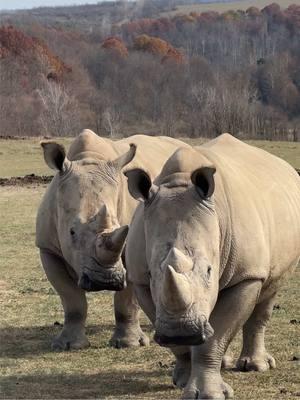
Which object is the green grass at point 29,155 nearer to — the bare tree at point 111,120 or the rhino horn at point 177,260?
the rhino horn at point 177,260

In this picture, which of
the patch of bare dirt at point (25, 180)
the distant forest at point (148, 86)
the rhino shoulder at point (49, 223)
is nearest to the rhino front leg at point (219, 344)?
the rhino shoulder at point (49, 223)

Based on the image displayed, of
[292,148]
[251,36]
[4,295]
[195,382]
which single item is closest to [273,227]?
[195,382]

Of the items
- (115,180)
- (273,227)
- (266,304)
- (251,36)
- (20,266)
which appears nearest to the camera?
(273,227)

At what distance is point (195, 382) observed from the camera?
5.62 meters

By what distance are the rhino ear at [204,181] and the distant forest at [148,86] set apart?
39.2m

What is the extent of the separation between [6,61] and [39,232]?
7097 centimetres

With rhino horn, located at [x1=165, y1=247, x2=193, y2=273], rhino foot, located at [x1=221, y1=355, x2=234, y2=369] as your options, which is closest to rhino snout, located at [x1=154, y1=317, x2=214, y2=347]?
rhino horn, located at [x1=165, y1=247, x2=193, y2=273]

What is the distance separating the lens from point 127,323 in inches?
304

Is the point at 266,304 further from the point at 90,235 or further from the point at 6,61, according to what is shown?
the point at 6,61

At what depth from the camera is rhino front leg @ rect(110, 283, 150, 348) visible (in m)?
7.67

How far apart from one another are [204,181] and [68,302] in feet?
9.11

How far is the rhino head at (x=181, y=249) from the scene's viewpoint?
189 inches

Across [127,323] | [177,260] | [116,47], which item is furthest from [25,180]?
[116,47]

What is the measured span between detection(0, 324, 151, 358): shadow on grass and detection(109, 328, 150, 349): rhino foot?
0.11 metres
